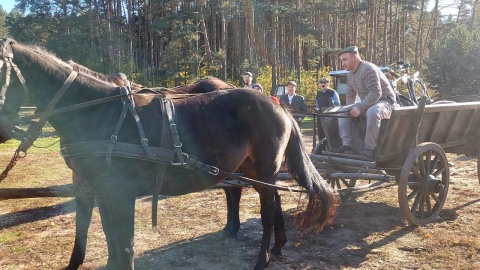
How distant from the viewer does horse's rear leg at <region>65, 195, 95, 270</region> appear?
150 inches

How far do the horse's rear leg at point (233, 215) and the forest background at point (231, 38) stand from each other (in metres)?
17.8

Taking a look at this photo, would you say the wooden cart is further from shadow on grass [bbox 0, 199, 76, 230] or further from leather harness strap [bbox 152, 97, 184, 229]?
shadow on grass [bbox 0, 199, 76, 230]

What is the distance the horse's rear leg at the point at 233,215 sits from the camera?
4629mm

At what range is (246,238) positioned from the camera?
4695 millimetres

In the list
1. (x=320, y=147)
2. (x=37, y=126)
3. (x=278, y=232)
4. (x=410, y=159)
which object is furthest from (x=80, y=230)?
(x=410, y=159)

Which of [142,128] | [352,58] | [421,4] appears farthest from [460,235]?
[421,4]

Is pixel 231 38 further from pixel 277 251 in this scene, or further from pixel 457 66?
pixel 277 251

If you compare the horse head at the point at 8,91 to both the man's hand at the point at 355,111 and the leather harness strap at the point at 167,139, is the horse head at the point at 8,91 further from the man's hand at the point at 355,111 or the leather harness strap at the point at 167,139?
the man's hand at the point at 355,111

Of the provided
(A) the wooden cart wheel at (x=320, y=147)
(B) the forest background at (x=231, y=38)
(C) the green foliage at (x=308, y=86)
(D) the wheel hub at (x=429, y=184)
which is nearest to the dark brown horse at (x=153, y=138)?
(D) the wheel hub at (x=429, y=184)

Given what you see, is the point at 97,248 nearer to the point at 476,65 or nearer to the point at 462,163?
the point at 462,163

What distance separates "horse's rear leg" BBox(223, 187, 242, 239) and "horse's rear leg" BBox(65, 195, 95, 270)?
1603mm

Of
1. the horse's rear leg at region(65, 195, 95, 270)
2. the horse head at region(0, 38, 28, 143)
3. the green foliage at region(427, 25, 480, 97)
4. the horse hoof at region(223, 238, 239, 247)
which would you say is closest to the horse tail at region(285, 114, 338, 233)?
the horse hoof at region(223, 238, 239, 247)

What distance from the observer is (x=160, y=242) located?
4.56m

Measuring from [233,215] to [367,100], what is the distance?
2171 millimetres
